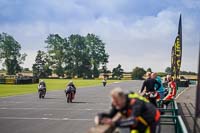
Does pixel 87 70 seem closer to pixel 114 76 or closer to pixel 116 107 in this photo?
pixel 114 76

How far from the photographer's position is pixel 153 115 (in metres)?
7.47

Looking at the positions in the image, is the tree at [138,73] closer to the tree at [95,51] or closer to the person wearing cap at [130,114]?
the tree at [95,51]

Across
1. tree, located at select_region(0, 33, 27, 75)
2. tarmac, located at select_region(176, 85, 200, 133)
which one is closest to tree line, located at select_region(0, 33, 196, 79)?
tree, located at select_region(0, 33, 27, 75)

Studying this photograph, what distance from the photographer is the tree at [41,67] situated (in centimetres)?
16012

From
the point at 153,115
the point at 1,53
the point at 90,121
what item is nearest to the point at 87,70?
the point at 1,53

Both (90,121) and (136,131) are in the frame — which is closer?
(136,131)

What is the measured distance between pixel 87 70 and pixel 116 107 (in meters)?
158

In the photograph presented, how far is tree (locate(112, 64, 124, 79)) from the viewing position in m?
168

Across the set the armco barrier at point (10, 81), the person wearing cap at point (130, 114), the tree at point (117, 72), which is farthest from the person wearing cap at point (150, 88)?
the tree at point (117, 72)

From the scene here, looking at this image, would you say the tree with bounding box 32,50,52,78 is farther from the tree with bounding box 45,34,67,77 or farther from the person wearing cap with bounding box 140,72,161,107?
the person wearing cap with bounding box 140,72,161,107

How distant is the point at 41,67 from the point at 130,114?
15715 centimetres

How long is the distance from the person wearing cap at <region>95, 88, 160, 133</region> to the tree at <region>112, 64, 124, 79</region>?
159411mm

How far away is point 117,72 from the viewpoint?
16950cm

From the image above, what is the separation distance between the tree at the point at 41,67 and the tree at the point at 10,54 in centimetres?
478
